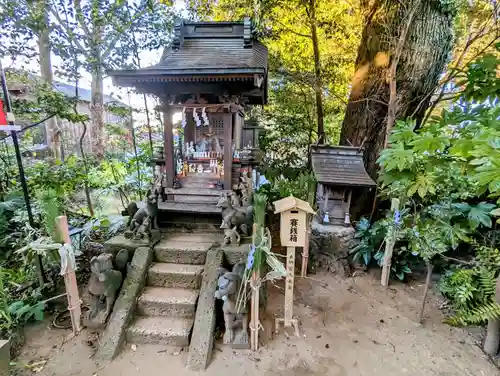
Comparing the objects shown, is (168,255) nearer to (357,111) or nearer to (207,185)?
(207,185)

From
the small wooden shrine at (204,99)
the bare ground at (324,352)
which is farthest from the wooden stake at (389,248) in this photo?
the small wooden shrine at (204,99)

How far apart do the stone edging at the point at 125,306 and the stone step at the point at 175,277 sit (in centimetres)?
12

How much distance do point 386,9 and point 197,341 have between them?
6.86 metres

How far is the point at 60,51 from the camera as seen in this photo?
203 inches

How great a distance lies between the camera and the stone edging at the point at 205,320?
279cm

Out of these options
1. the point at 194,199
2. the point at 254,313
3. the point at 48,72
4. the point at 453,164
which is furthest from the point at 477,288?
the point at 48,72

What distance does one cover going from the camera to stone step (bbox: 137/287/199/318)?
3.24 meters

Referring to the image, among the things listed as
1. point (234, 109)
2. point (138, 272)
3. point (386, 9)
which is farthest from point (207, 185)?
point (386, 9)

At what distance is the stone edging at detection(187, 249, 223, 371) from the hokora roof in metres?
2.64

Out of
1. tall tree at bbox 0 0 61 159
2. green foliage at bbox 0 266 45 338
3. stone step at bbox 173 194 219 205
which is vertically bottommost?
green foliage at bbox 0 266 45 338

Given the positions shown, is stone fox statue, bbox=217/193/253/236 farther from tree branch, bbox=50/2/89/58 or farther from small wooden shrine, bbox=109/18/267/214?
tree branch, bbox=50/2/89/58

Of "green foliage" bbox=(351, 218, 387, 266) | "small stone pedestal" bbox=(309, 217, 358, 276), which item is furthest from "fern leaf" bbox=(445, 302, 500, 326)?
"small stone pedestal" bbox=(309, 217, 358, 276)

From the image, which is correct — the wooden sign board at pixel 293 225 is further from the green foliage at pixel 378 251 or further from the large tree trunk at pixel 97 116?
the large tree trunk at pixel 97 116

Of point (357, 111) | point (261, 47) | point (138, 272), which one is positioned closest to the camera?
point (138, 272)
